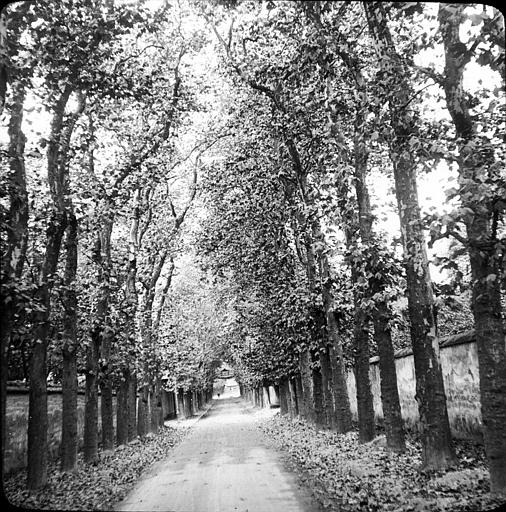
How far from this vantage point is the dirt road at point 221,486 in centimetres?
805

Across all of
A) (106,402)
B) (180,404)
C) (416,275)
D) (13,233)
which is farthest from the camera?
(180,404)

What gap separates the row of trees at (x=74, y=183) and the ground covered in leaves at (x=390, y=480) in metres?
5.48

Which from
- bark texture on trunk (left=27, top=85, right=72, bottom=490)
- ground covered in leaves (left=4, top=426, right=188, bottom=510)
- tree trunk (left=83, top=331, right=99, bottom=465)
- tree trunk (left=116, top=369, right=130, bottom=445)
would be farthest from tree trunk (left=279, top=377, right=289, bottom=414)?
bark texture on trunk (left=27, top=85, right=72, bottom=490)

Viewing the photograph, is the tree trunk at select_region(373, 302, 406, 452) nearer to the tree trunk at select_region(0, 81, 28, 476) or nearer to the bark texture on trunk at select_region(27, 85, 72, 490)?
the bark texture on trunk at select_region(27, 85, 72, 490)

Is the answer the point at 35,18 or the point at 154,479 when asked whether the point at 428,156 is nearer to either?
the point at 35,18

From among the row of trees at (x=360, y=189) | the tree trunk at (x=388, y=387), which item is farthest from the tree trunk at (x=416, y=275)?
the tree trunk at (x=388, y=387)

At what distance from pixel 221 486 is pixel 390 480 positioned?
3.56 meters

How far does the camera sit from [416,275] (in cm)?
912

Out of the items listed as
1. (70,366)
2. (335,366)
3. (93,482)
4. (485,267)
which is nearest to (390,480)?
(485,267)

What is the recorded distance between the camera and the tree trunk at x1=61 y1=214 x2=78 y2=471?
39.8 ft

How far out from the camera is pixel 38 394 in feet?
32.1

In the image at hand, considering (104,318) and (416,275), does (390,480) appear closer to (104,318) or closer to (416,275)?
(416,275)

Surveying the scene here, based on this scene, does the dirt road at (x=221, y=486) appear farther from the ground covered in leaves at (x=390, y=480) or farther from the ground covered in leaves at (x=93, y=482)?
the ground covered in leaves at (x=390, y=480)

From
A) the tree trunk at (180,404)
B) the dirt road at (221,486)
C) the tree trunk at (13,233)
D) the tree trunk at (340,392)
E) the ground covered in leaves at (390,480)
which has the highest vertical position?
the tree trunk at (13,233)
